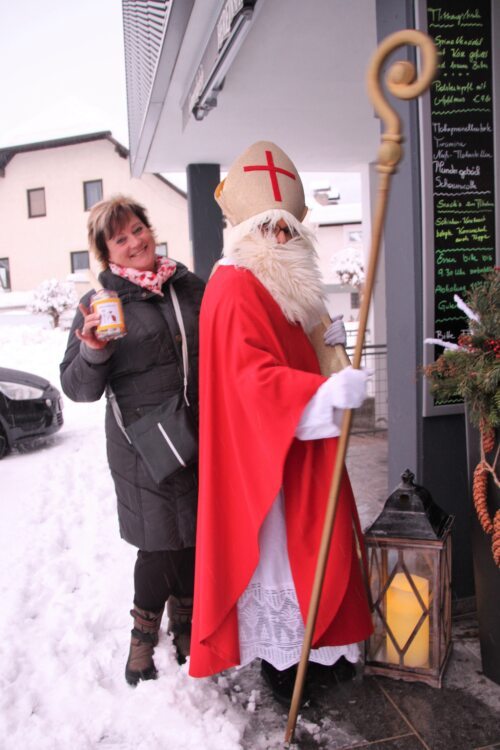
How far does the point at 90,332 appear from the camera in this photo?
2.14 m

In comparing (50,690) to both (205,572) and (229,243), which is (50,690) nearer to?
(205,572)

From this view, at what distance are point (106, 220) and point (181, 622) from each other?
1.68 metres

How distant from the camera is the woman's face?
237 centimetres

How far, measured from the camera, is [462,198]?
8.40 ft

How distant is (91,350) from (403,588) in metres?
1.44

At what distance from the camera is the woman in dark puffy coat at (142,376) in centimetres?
234

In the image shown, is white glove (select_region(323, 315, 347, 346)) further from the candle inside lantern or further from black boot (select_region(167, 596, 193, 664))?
black boot (select_region(167, 596, 193, 664))

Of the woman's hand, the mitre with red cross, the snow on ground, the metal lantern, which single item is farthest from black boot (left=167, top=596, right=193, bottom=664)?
the mitre with red cross

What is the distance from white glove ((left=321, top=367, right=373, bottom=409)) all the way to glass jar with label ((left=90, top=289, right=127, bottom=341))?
74cm

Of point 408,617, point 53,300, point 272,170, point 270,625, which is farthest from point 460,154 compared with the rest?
point 53,300

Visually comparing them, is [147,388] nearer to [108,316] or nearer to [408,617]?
[108,316]

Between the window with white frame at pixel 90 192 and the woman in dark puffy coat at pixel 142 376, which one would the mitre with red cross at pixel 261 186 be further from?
the window with white frame at pixel 90 192

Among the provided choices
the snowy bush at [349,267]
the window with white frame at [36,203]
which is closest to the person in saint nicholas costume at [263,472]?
the snowy bush at [349,267]

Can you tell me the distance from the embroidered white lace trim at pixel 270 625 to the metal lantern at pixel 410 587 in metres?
0.24
